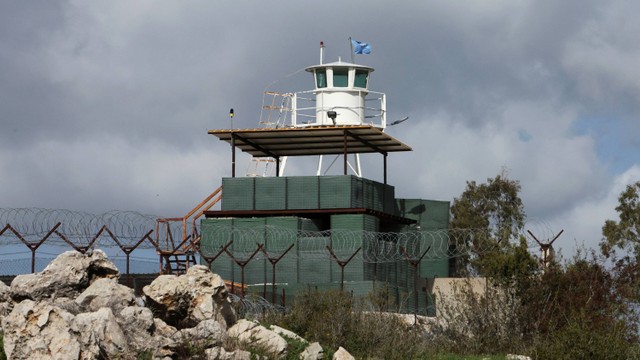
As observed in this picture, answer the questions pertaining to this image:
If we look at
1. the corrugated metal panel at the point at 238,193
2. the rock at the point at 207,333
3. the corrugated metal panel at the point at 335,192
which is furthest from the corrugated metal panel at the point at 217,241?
the rock at the point at 207,333

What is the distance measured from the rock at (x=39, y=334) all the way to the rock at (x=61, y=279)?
4.21 meters

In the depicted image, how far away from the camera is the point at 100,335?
23.9 m

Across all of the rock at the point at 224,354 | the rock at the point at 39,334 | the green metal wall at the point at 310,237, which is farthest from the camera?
the green metal wall at the point at 310,237

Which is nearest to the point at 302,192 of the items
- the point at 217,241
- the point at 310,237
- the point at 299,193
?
the point at 299,193

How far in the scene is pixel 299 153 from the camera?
56188 mm

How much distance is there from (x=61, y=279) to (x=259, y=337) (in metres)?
4.60

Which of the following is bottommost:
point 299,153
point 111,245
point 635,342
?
point 635,342

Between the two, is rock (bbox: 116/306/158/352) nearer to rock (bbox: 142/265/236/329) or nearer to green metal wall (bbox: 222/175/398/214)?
rock (bbox: 142/265/236/329)

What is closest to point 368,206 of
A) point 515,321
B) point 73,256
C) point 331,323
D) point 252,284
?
point 252,284

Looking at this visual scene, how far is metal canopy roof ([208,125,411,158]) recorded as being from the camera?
50719mm

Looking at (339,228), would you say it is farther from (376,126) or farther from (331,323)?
(331,323)

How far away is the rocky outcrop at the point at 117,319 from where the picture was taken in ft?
77.3

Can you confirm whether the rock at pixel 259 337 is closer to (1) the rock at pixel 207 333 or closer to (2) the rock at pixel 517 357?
(1) the rock at pixel 207 333

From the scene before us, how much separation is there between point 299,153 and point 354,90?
354 cm
